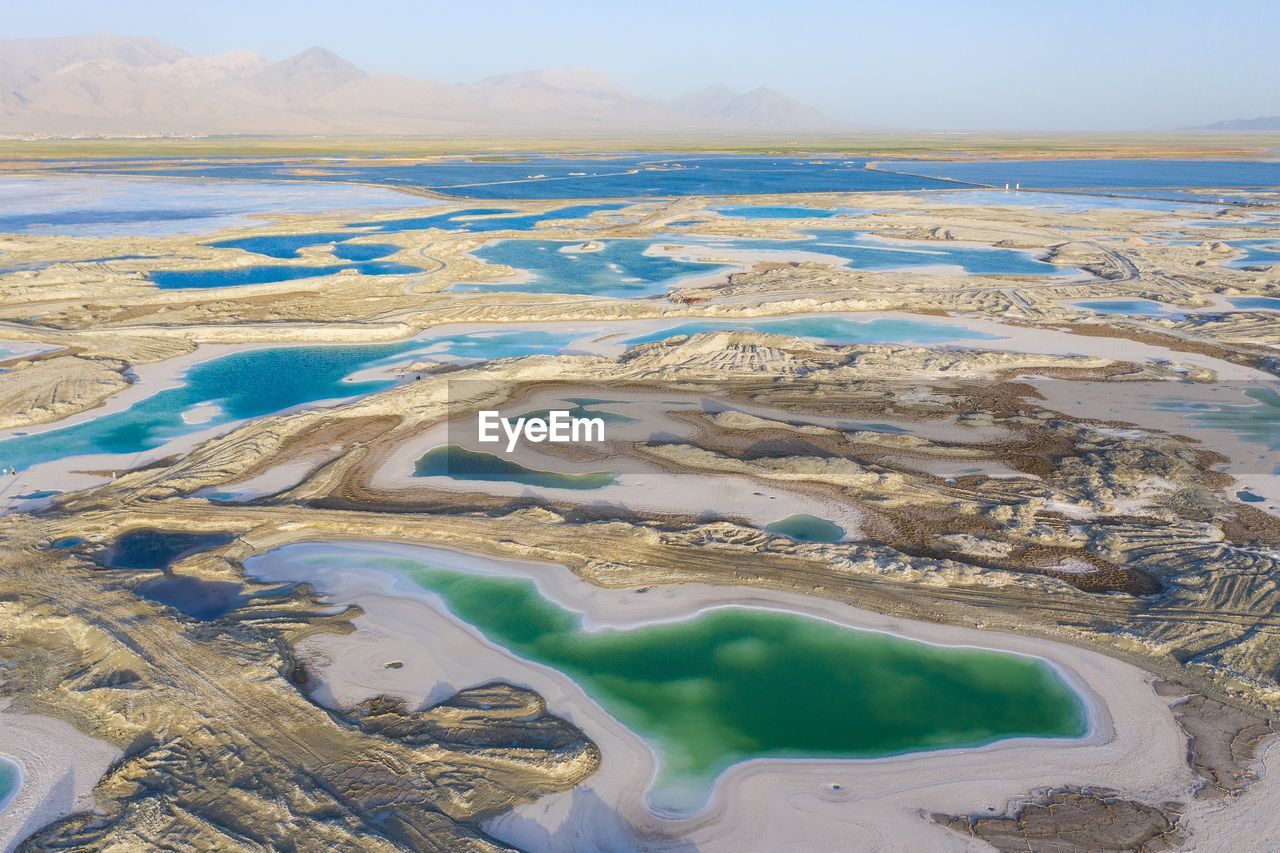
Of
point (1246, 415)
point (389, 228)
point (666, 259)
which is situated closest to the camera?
point (1246, 415)

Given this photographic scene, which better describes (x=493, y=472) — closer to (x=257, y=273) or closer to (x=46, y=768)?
(x=46, y=768)

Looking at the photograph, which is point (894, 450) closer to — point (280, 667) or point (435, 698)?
point (435, 698)

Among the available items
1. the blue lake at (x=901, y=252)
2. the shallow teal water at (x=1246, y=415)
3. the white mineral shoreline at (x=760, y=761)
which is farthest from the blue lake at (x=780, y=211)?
the white mineral shoreline at (x=760, y=761)

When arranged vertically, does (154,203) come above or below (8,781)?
above

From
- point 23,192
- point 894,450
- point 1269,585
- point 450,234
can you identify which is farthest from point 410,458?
point 23,192

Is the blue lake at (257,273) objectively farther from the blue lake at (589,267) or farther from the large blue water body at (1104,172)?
the large blue water body at (1104,172)

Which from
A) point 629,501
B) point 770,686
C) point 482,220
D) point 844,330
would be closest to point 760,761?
point 770,686
